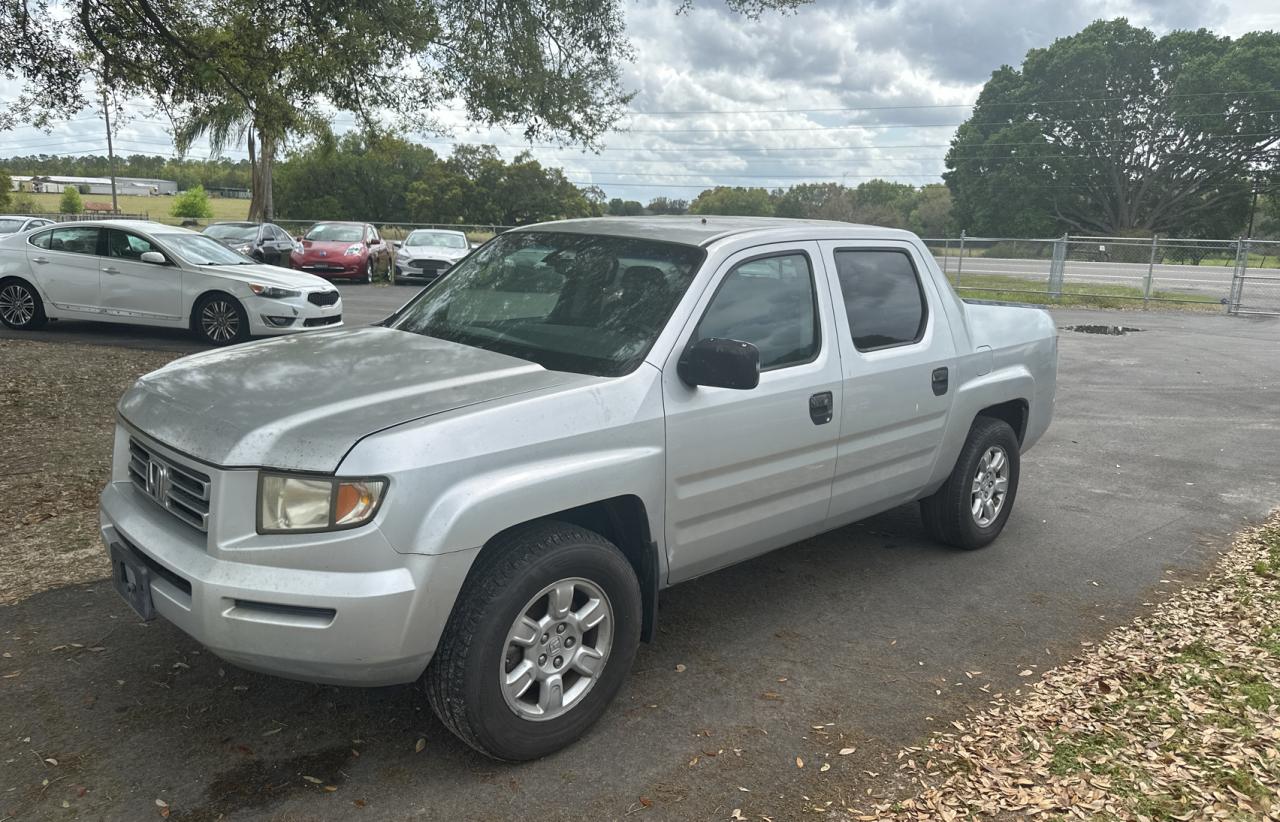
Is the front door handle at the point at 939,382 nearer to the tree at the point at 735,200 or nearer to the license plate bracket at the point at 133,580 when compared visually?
the license plate bracket at the point at 133,580

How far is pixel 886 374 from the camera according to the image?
447 centimetres

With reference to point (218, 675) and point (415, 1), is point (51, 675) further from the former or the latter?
point (415, 1)

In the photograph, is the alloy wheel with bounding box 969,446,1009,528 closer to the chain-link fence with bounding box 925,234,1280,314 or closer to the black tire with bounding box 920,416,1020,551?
the black tire with bounding box 920,416,1020,551

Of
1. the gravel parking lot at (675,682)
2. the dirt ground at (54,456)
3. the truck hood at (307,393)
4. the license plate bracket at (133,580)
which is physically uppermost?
the truck hood at (307,393)

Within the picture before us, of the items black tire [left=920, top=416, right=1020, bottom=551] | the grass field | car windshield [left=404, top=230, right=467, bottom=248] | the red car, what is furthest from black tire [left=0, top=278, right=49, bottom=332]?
the grass field

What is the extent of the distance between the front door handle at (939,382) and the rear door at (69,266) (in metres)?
11.3

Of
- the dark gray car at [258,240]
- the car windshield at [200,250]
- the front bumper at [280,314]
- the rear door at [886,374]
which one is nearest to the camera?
the rear door at [886,374]

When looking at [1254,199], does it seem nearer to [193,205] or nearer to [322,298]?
[322,298]

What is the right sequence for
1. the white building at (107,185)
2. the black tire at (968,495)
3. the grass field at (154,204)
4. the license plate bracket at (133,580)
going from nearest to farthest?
the license plate bracket at (133,580)
the black tire at (968,495)
the grass field at (154,204)
the white building at (107,185)

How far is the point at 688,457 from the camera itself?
3588mm

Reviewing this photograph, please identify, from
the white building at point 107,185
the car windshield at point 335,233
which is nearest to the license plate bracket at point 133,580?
the car windshield at point 335,233

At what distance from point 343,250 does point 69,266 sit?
10.9 meters

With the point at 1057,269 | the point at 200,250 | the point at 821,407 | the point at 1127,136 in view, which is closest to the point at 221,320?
the point at 200,250

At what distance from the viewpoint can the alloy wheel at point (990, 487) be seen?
212 inches
